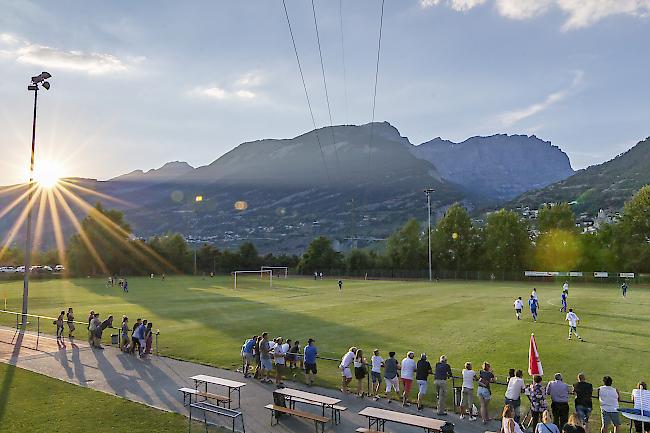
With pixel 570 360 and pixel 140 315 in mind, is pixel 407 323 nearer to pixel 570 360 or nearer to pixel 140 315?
pixel 570 360

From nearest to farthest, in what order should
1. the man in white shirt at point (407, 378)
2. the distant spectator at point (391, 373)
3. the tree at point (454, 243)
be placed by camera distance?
the man in white shirt at point (407, 378)
the distant spectator at point (391, 373)
the tree at point (454, 243)

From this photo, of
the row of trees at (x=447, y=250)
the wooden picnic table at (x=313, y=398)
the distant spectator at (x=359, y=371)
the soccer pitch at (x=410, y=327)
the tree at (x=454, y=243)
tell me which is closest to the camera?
the wooden picnic table at (x=313, y=398)

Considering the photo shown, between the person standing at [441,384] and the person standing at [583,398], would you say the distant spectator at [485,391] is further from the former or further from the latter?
the person standing at [583,398]

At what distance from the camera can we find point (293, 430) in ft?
42.8

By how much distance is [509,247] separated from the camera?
323 feet

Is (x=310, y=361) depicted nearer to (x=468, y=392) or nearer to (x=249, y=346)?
(x=249, y=346)

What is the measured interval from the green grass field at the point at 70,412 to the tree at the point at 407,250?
94162mm

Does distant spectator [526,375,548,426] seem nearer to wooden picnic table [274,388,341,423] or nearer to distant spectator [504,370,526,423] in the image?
distant spectator [504,370,526,423]

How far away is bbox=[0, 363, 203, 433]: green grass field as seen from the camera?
42.6ft

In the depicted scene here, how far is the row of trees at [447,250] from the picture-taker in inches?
3506

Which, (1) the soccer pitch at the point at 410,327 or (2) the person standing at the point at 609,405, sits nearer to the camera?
(2) the person standing at the point at 609,405

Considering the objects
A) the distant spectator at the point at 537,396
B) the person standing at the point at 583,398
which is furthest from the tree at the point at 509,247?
the distant spectator at the point at 537,396

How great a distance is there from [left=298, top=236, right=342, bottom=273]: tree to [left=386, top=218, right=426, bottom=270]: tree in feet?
41.5

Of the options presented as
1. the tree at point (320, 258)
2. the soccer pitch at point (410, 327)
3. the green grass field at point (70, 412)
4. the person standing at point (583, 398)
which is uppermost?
the tree at point (320, 258)
